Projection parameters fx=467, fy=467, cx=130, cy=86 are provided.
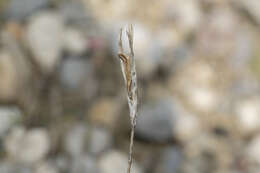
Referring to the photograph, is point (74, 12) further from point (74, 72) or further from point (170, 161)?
point (170, 161)

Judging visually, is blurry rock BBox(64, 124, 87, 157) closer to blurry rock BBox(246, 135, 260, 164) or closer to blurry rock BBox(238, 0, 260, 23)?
blurry rock BBox(246, 135, 260, 164)

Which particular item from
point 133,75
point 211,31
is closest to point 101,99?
point 211,31

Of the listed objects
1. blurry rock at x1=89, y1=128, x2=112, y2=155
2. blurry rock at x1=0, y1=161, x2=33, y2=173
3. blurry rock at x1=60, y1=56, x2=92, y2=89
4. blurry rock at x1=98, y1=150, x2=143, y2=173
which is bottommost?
blurry rock at x1=98, y1=150, x2=143, y2=173

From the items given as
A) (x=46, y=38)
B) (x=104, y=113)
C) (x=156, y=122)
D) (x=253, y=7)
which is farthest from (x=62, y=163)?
(x=253, y=7)

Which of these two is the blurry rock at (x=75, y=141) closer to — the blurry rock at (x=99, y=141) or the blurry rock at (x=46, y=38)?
the blurry rock at (x=99, y=141)

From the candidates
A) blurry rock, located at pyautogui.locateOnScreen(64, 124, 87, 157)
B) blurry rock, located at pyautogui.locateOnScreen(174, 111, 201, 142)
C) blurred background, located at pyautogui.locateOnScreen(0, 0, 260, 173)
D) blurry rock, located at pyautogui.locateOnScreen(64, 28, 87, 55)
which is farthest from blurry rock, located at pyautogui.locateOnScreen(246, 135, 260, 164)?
blurry rock, located at pyautogui.locateOnScreen(64, 28, 87, 55)

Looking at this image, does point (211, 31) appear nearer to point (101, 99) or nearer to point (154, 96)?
point (154, 96)
